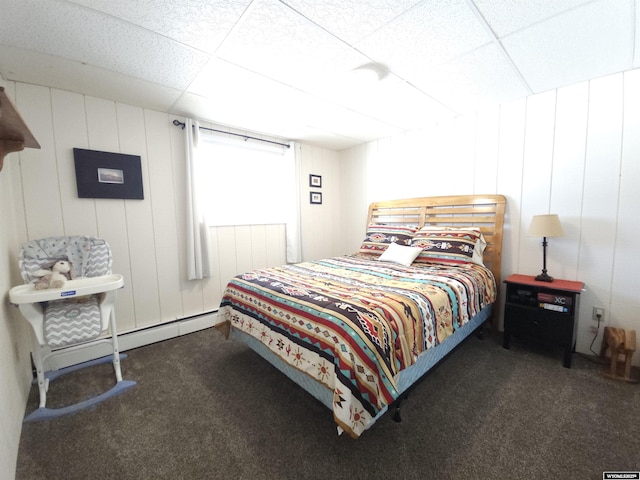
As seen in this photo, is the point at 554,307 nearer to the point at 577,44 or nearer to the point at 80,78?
the point at 577,44

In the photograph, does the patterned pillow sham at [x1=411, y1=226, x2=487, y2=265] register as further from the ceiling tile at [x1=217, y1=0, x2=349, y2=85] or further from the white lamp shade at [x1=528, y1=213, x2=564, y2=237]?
the ceiling tile at [x1=217, y1=0, x2=349, y2=85]

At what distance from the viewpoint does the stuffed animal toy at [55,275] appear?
69.5 inches

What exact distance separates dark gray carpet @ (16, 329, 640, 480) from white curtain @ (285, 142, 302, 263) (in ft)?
6.19

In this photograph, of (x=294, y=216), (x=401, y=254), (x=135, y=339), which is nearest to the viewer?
(x=135, y=339)

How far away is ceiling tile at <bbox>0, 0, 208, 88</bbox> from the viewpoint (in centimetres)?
145

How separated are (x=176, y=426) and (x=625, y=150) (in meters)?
3.83

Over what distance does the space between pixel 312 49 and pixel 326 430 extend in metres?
2.44

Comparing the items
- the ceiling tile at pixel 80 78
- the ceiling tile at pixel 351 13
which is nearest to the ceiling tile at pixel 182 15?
the ceiling tile at pixel 351 13

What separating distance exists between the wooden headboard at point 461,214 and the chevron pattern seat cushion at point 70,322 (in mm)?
3250

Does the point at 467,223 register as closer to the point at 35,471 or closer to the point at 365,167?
the point at 365,167

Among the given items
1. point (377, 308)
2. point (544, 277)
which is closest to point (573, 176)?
point (544, 277)

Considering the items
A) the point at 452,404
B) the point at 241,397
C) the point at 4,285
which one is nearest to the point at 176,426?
the point at 241,397

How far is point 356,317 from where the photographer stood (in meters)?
1.42

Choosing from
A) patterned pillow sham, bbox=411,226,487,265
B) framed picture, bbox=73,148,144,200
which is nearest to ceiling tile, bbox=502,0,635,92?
patterned pillow sham, bbox=411,226,487,265
